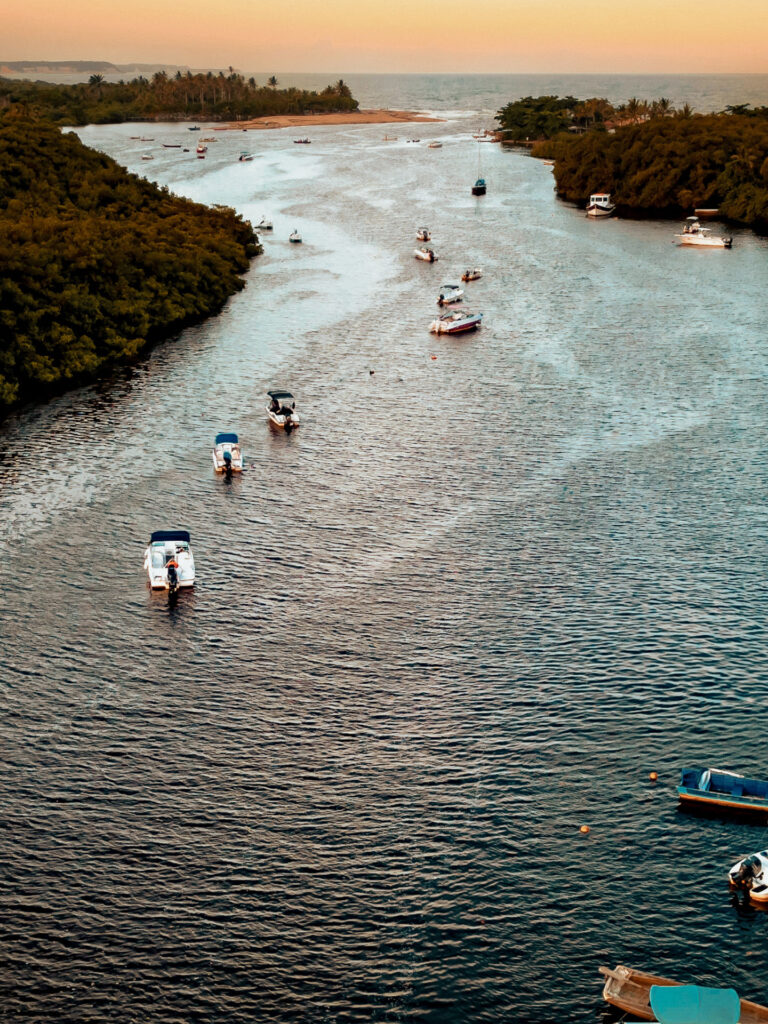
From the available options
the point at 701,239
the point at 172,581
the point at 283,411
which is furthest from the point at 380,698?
the point at 701,239

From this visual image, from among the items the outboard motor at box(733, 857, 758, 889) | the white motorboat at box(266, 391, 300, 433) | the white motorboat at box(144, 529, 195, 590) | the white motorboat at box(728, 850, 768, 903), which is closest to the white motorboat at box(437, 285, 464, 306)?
the white motorboat at box(266, 391, 300, 433)

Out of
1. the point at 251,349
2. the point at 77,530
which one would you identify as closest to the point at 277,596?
the point at 77,530

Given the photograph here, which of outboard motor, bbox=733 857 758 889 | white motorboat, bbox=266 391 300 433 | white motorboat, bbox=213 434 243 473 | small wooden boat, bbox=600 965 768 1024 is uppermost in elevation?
white motorboat, bbox=266 391 300 433

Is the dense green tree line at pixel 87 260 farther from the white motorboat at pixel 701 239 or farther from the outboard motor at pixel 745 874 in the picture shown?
the outboard motor at pixel 745 874

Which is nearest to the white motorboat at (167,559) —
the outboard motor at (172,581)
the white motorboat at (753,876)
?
the outboard motor at (172,581)

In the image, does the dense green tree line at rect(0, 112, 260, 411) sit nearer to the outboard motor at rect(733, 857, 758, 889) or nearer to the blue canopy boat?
the blue canopy boat

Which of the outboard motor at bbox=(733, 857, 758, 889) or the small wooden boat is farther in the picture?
the outboard motor at bbox=(733, 857, 758, 889)

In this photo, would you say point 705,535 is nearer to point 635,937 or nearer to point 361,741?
point 361,741
